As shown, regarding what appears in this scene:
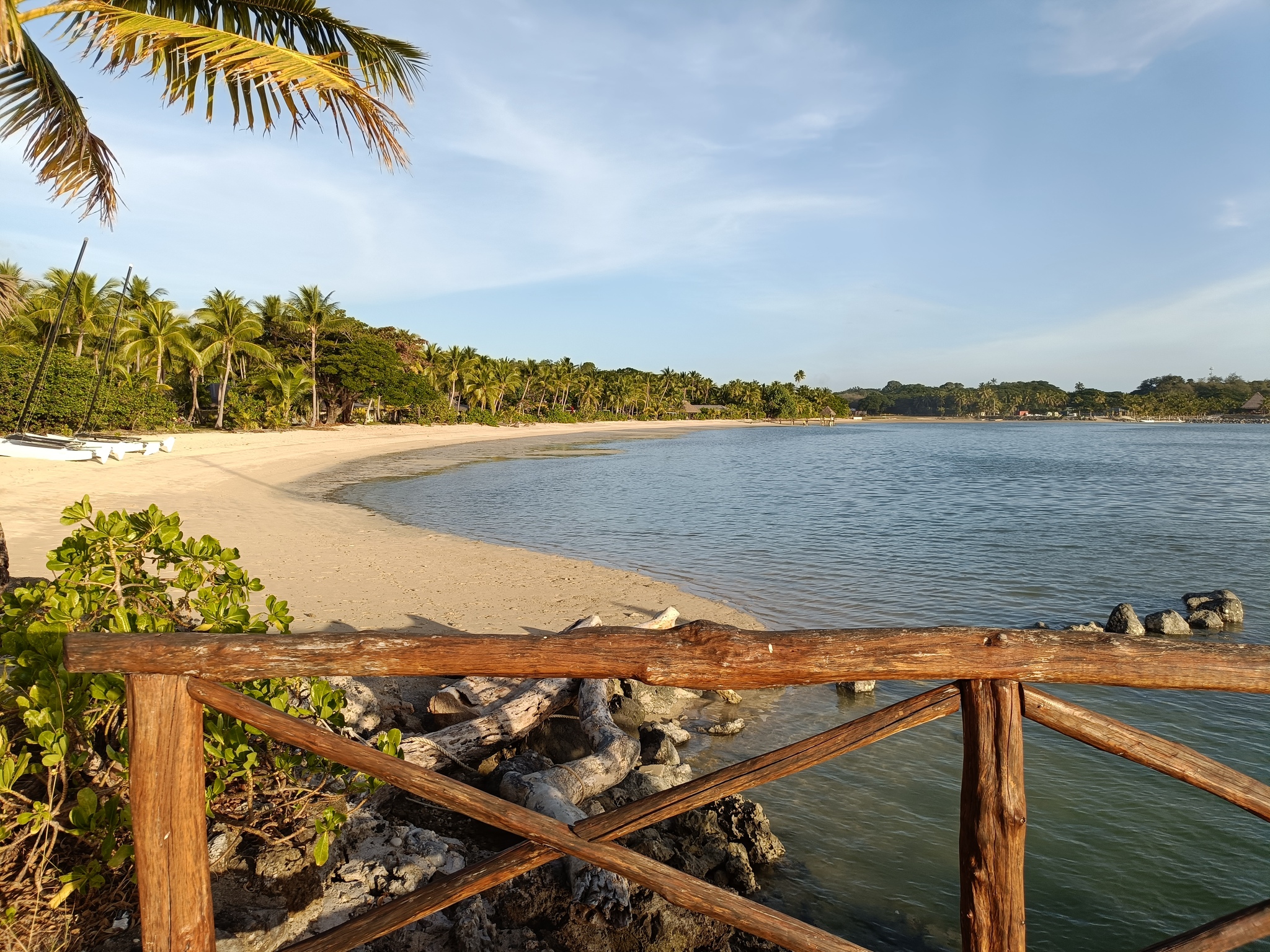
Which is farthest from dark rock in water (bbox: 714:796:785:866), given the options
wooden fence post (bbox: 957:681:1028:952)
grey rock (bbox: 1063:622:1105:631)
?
A: grey rock (bbox: 1063:622:1105:631)

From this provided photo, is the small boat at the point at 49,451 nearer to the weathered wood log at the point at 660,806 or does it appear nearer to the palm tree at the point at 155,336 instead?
the palm tree at the point at 155,336

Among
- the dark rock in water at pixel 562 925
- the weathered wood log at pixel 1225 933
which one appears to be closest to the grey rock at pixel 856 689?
the dark rock in water at pixel 562 925

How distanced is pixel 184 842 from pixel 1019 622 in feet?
36.1

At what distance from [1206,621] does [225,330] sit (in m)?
45.3

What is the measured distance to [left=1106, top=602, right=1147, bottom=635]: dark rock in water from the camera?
31.8 feet

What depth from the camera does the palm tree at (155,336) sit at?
38.3 meters

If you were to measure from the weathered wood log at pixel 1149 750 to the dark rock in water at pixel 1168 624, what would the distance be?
9457 millimetres

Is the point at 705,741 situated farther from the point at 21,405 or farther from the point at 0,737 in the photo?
the point at 21,405

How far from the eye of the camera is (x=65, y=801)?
2812 mm

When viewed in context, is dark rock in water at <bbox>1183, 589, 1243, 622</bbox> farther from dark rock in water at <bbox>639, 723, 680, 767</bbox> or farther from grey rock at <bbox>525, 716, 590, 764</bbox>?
grey rock at <bbox>525, 716, 590, 764</bbox>

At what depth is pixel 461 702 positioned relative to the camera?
554 cm

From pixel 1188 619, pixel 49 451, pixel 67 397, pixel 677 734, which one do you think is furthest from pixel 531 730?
pixel 67 397

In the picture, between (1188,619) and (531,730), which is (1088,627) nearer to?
(1188,619)

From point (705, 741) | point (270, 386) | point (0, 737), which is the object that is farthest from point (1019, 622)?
point (270, 386)
